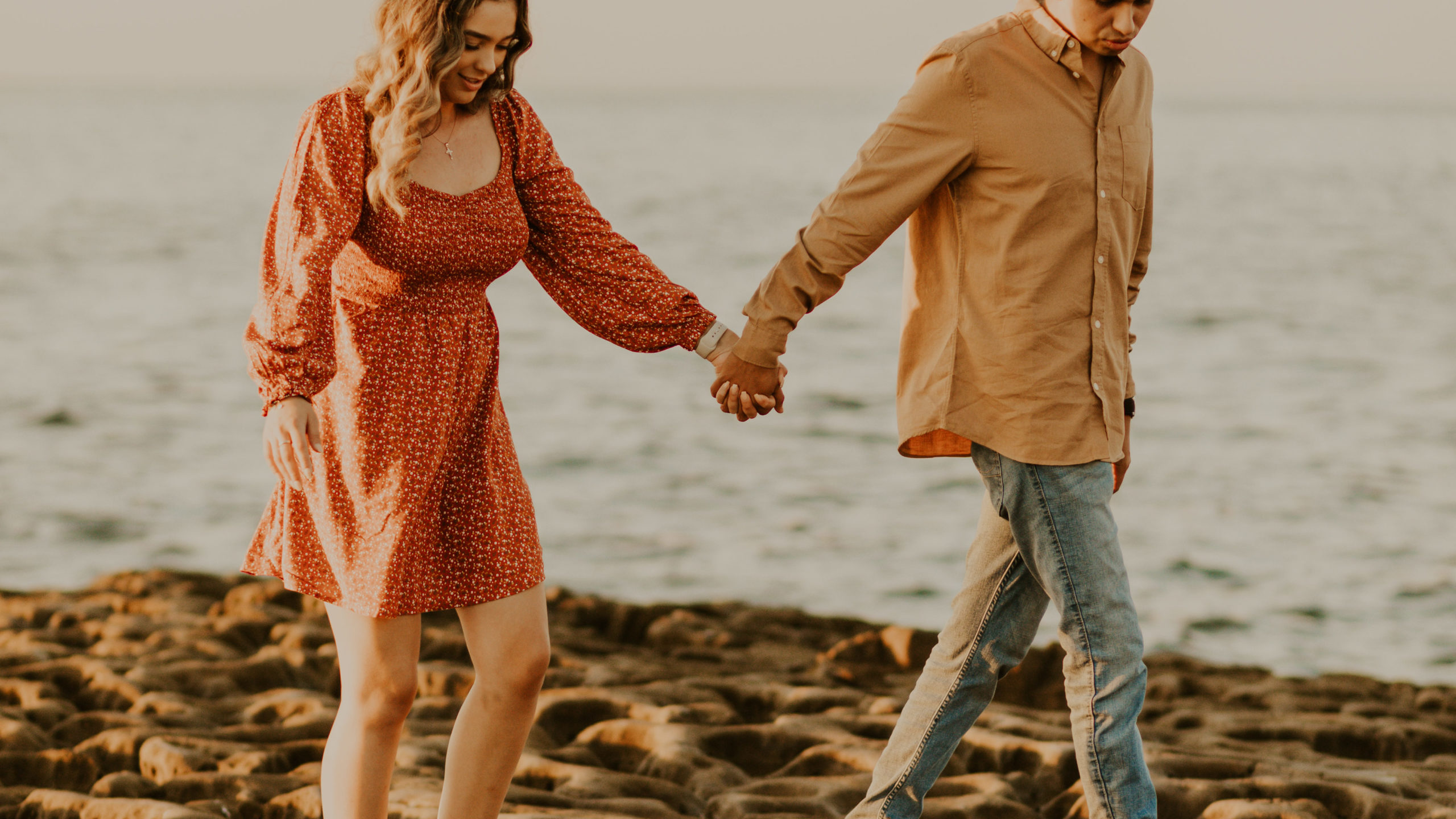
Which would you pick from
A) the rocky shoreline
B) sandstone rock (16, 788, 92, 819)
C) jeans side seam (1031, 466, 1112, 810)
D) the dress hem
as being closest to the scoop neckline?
the dress hem

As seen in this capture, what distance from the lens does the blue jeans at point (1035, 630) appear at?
291 cm

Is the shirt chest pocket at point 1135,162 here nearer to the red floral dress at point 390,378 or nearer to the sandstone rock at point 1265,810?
the red floral dress at point 390,378

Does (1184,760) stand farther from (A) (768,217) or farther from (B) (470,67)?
(A) (768,217)

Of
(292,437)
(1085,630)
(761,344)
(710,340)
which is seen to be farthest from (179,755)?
(1085,630)

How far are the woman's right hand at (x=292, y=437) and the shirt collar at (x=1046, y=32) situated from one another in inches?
66.4

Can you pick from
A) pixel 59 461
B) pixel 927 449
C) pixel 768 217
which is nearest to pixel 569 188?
pixel 927 449

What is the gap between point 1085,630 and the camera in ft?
9.59

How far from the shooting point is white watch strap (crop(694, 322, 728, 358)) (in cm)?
336

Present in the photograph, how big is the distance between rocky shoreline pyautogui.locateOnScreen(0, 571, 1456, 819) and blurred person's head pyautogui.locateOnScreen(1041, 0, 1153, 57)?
2.07m

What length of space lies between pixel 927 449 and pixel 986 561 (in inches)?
11.3

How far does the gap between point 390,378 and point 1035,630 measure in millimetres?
1527

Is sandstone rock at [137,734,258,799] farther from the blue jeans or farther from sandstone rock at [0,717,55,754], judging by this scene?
the blue jeans

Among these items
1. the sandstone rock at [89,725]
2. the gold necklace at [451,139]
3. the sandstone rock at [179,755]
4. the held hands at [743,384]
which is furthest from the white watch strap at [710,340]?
the sandstone rock at [89,725]

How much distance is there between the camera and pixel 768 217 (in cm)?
3170
